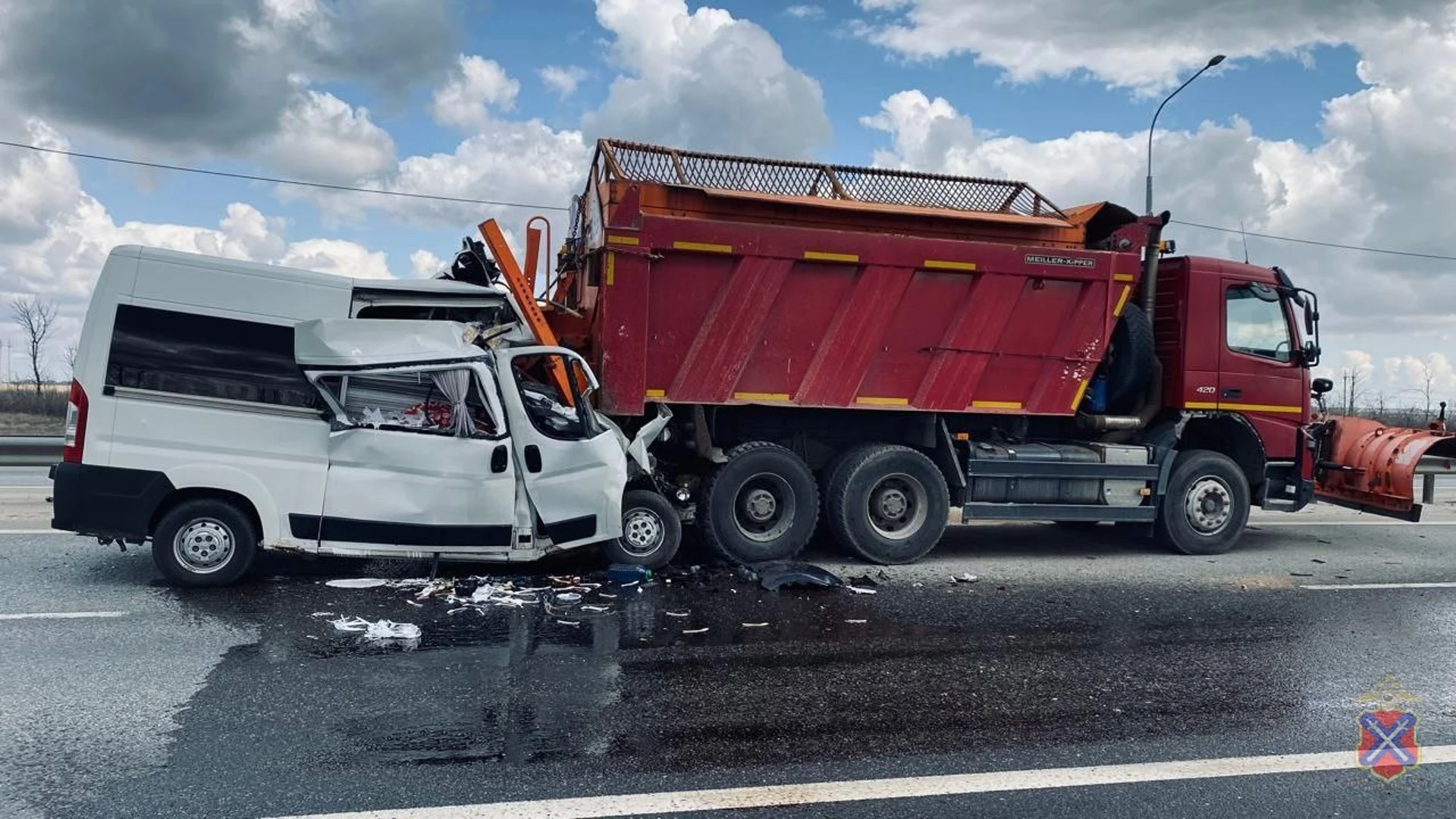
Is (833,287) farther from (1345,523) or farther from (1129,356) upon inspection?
(1345,523)

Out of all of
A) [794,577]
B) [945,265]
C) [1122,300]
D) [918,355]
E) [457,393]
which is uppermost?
[945,265]

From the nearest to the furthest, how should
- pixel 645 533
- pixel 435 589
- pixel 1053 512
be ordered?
pixel 435 589 < pixel 645 533 < pixel 1053 512

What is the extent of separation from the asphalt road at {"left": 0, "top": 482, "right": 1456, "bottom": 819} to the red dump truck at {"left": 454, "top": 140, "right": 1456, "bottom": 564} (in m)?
1.06

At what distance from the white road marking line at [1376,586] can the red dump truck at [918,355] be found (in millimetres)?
1399

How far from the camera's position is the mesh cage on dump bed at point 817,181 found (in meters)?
8.29

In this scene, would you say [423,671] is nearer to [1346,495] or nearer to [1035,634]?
[1035,634]

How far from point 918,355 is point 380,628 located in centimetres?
488

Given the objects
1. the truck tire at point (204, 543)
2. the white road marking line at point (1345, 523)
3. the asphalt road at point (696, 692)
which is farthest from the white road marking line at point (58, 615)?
the white road marking line at point (1345, 523)

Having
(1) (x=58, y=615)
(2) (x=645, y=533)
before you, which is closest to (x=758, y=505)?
(2) (x=645, y=533)

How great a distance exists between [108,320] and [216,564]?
1.73 m

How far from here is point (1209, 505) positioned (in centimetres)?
945

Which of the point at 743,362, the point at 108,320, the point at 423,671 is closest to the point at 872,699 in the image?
the point at 423,671

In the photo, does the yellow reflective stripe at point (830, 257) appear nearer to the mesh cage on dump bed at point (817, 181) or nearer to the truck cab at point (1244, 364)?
the mesh cage on dump bed at point (817, 181)

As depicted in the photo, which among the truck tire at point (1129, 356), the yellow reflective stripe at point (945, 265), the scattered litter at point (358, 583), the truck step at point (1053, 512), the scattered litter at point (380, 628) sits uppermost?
the yellow reflective stripe at point (945, 265)
